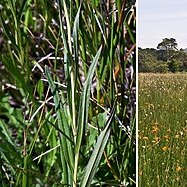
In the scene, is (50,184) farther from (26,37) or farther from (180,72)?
(180,72)

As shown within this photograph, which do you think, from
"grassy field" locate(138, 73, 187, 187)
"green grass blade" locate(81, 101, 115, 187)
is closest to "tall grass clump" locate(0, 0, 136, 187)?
"green grass blade" locate(81, 101, 115, 187)

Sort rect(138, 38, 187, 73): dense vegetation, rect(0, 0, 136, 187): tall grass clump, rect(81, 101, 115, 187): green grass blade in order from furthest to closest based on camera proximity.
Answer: rect(138, 38, 187, 73): dense vegetation
rect(0, 0, 136, 187): tall grass clump
rect(81, 101, 115, 187): green grass blade

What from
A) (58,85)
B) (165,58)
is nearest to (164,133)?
(165,58)

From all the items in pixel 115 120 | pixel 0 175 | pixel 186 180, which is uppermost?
pixel 115 120

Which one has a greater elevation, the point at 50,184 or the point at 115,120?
the point at 115,120

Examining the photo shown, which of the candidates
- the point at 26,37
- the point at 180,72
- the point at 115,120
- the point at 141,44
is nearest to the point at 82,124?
the point at 115,120

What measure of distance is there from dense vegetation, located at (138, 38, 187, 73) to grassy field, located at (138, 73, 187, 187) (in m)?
0.03

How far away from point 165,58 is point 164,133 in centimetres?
24

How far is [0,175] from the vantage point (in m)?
0.98

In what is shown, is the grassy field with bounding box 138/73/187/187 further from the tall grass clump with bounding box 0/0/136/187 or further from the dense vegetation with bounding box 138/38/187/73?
the tall grass clump with bounding box 0/0/136/187

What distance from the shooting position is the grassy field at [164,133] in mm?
1374

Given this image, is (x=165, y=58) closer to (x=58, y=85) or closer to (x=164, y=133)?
(x=164, y=133)

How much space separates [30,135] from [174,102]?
521 millimetres

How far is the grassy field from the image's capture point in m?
1.37
